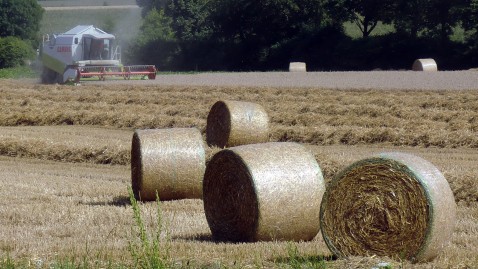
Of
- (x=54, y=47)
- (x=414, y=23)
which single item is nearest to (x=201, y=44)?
(x=414, y=23)

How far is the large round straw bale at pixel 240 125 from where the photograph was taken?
763 inches

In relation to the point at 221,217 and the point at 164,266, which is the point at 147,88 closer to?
the point at 221,217

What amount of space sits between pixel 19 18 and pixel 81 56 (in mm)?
46620

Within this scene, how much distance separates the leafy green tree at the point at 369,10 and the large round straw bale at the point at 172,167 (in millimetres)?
49965

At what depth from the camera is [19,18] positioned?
296 ft

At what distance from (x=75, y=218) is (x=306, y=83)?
2375 centimetres

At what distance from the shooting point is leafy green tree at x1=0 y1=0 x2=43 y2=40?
8869 centimetres

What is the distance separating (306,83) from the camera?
114ft

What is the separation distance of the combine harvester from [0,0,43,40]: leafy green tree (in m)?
42.1

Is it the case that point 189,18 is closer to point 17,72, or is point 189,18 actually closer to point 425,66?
point 17,72

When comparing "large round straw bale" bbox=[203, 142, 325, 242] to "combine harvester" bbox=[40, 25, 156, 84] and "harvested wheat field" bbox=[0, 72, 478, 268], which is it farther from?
"combine harvester" bbox=[40, 25, 156, 84]

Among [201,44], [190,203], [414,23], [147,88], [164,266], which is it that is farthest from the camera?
[201,44]

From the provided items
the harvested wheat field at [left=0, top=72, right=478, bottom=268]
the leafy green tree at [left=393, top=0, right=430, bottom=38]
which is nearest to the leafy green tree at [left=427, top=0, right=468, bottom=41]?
the leafy green tree at [left=393, top=0, right=430, bottom=38]

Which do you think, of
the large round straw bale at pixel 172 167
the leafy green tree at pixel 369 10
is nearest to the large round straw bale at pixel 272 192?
the large round straw bale at pixel 172 167
